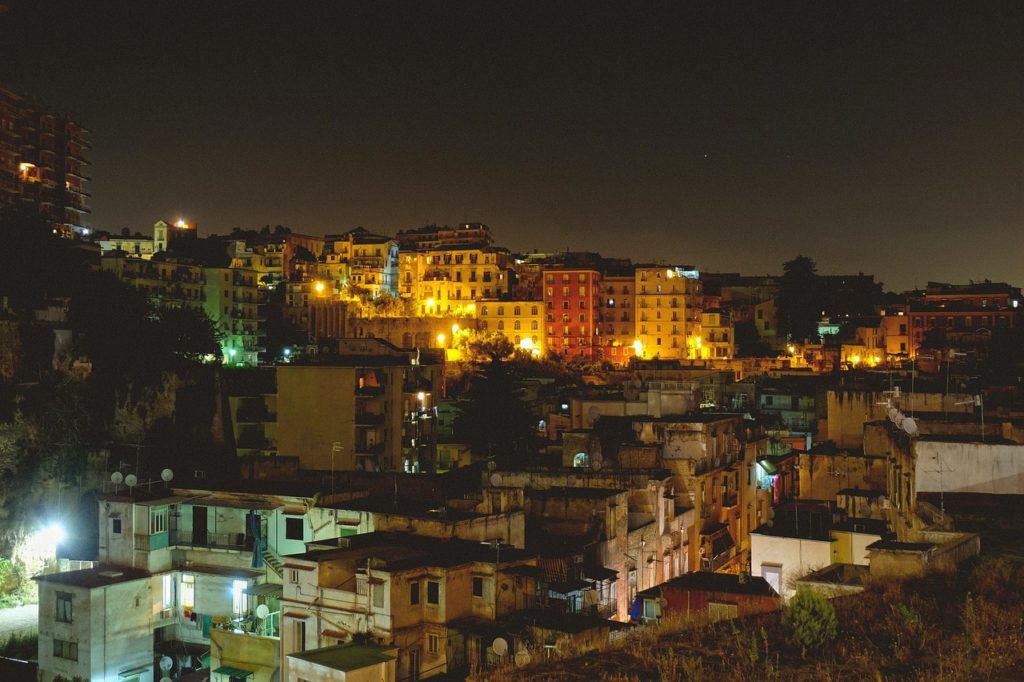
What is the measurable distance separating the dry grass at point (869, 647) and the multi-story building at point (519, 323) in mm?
59233

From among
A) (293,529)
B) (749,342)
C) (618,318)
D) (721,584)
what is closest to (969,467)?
(721,584)

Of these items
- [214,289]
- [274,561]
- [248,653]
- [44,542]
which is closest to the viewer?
[248,653]

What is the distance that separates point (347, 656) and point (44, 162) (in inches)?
2401

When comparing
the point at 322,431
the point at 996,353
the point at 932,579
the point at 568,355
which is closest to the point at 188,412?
the point at 322,431

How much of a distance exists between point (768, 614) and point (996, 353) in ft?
148

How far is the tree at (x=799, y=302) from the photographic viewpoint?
7381 cm

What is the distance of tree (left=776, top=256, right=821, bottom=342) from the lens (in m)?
73.8

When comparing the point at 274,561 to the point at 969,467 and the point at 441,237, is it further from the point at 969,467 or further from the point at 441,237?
the point at 441,237

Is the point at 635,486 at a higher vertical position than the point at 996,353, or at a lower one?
lower

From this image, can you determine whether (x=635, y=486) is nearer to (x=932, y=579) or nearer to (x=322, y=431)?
(x=932, y=579)

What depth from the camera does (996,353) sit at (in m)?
48.8

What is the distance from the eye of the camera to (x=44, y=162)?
6425cm

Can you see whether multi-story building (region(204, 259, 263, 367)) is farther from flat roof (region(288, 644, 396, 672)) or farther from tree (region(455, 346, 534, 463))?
flat roof (region(288, 644, 396, 672))

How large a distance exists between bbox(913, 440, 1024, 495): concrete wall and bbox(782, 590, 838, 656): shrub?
28.4 feet
